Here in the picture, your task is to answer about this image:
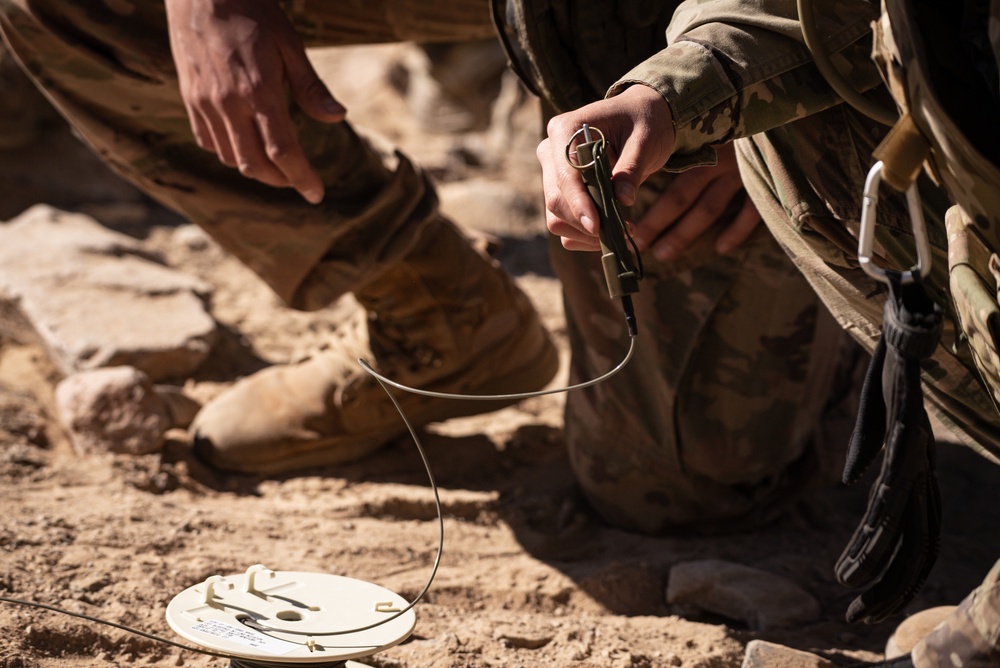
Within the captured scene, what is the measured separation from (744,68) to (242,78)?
0.88m

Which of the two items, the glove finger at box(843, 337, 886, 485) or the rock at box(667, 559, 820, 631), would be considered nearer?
the glove finger at box(843, 337, 886, 485)

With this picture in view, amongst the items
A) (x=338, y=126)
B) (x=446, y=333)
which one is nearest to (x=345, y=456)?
(x=446, y=333)

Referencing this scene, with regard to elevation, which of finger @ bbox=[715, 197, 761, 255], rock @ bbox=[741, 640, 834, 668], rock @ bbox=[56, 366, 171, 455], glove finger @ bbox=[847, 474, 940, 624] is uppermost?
finger @ bbox=[715, 197, 761, 255]

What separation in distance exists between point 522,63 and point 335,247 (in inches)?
23.5

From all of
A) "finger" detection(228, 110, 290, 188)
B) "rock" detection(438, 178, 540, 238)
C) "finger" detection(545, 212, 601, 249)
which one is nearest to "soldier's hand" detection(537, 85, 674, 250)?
"finger" detection(545, 212, 601, 249)

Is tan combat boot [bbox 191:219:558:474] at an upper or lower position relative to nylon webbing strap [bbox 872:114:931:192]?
lower

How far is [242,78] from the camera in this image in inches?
69.7

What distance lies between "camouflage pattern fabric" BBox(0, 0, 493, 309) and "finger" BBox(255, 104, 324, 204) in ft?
0.93

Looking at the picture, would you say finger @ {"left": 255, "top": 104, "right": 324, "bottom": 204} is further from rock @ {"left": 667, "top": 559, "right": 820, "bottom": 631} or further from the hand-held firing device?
rock @ {"left": 667, "top": 559, "right": 820, "bottom": 631}

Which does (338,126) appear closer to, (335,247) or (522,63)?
(335,247)

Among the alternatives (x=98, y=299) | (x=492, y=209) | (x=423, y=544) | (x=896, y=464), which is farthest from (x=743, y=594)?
(x=492, y=209)

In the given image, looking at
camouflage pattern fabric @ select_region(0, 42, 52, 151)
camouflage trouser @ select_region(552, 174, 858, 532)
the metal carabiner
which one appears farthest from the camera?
camouflage pattern fabric @ select_region(0, 42, 52, 151)

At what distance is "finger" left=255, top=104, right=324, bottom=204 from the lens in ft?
5.81

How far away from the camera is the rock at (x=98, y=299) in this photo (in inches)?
105
